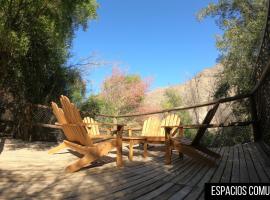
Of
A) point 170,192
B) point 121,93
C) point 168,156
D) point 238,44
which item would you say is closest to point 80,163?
point 168,156

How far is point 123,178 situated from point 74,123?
3.71 ft

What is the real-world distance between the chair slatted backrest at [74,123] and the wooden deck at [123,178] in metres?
0.40

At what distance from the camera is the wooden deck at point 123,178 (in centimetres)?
274

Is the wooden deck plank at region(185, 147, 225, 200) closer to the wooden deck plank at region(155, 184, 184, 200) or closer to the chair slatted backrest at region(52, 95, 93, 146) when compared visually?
the wooden deck plank at region(155, 184, 184, 200)

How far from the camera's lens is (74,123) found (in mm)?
4137

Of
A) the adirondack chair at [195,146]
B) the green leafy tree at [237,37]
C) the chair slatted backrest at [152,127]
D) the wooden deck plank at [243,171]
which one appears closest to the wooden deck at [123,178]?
the wooden deck plank at [243,171]

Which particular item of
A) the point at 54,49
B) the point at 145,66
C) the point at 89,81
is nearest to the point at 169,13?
the point at 145,66

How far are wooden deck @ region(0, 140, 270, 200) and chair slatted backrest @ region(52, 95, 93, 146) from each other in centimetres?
40

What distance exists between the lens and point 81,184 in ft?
10.2

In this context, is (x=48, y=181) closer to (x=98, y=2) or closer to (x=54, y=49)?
(x=54, y=49)

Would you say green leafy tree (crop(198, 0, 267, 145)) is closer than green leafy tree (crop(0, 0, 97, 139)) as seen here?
No

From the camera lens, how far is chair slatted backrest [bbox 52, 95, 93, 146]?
4.00 meters

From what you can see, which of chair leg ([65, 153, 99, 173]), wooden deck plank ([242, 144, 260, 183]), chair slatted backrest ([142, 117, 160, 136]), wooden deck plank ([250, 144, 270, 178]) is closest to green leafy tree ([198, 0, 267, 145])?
wooden deck plank ([250, 144, 270, 178])

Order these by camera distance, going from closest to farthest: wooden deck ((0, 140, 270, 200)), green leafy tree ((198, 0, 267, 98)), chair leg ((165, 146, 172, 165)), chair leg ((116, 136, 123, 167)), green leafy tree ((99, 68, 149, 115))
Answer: wooden deck ((0, 140, 270, 200))
chair leg ((116, 136, 123, 167))
chair leg ((165, 146, 172, 165))
green leafy tree ((198, 0, 267, 98))
green leafy tree ((99, 68, 149, 115))
